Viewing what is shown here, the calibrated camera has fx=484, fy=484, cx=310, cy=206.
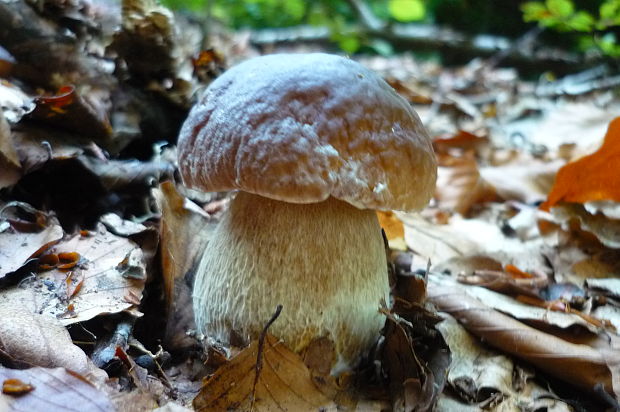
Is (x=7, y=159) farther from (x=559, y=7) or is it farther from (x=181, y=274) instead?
(x=559, y=7)

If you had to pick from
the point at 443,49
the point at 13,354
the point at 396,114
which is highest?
the point at 396,114

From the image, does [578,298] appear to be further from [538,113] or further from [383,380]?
[538,113]

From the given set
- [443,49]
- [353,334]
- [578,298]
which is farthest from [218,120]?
[443,49]

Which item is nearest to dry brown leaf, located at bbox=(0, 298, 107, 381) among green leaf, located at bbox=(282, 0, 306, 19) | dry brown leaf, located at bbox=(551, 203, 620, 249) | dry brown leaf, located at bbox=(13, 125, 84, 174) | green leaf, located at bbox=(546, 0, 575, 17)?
dry brown leaf, located at bbox=(13, 125, 84, 174)

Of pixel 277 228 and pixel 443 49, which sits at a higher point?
pixel 277 228

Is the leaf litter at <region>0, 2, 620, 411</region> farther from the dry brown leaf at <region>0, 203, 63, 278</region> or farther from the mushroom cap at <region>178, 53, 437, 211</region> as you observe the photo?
the mushroom cap at <region>178, 53, 437, 211</region>

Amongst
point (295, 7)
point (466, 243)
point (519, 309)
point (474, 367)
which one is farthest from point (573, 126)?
point (295, 7)
